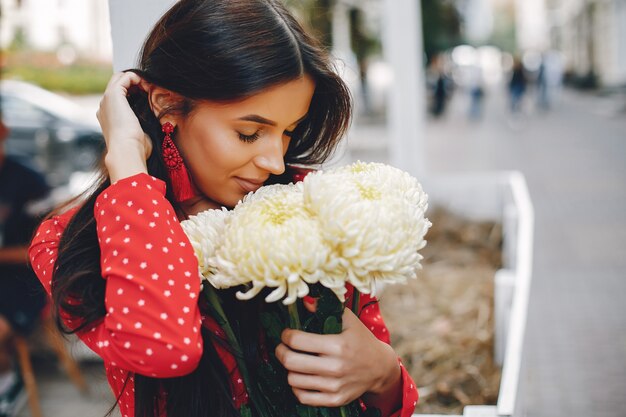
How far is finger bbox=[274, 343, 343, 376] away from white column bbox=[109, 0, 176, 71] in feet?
3.39

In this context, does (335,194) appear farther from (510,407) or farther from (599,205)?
(599,205)

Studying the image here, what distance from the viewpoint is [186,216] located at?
1574 mm

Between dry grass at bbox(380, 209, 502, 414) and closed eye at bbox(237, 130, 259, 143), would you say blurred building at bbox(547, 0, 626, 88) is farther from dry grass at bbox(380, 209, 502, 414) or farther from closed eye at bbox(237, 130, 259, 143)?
closed eye at bbox(237, 130, 259, 143)

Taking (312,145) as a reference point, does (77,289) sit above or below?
below

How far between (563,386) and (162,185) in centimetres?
380

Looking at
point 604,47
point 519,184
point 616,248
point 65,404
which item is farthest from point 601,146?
point 604,47

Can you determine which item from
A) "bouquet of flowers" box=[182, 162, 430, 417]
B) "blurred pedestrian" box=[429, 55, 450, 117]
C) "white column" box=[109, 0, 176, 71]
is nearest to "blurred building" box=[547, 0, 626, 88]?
"blurred pedestrian" box=[429, 55, 450, 117]

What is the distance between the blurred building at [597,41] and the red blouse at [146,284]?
26.6m

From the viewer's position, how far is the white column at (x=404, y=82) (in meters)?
6.43

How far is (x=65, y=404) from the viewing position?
4266 mm

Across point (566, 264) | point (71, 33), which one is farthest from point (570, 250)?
point (71, 33)

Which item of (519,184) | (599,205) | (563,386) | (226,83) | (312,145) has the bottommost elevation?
(599,205)

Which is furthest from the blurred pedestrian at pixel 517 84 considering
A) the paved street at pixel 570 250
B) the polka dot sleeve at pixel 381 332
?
the polka dot sleeve at pixel 381 332

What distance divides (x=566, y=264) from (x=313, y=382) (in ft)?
19.9
